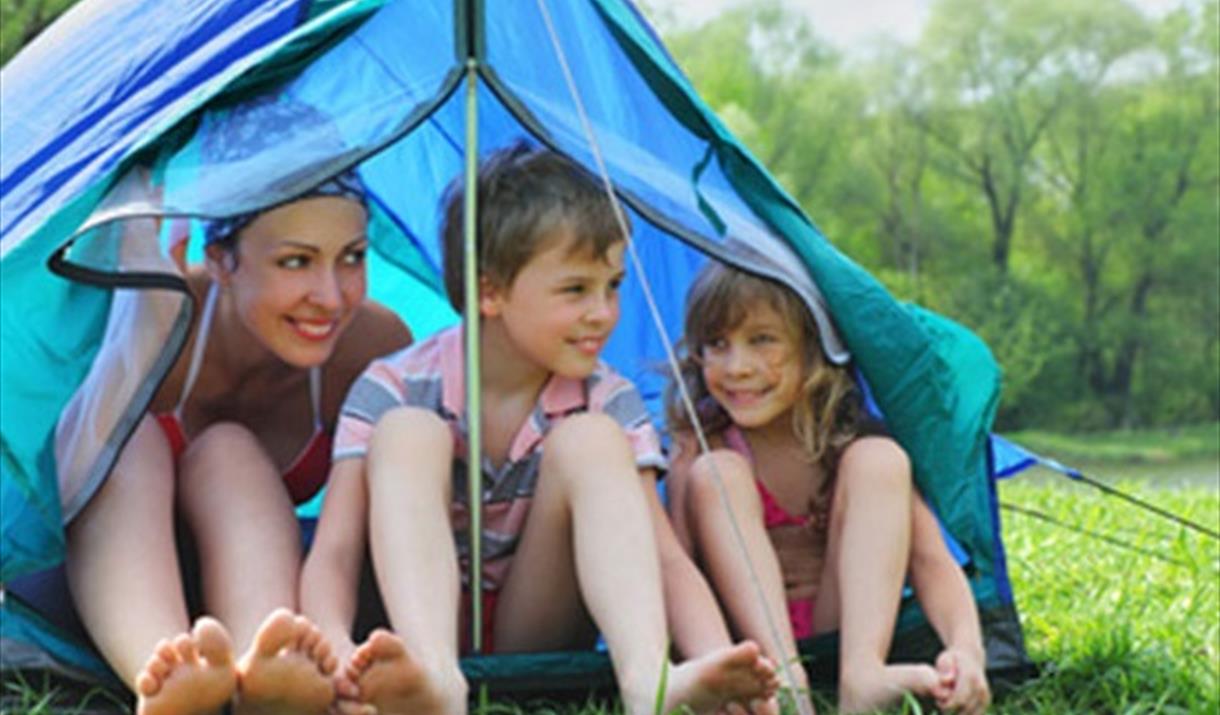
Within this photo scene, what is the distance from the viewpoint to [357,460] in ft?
6.54

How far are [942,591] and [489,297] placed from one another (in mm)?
617

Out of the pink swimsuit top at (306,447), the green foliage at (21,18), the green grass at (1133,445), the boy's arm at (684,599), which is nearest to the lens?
the boy's arm at (684,599)

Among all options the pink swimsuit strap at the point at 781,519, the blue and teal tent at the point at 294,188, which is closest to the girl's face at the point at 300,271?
the blue and teal tent at the point at 294,188

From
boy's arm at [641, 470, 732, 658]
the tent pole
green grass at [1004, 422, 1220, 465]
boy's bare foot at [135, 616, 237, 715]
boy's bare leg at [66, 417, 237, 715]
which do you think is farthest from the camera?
green grass at [1004, 422, 1220, 465]

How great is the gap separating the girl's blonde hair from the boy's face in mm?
200

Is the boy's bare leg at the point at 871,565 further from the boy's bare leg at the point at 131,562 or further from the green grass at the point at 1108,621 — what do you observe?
the boy's bare leg at the point at 131,562

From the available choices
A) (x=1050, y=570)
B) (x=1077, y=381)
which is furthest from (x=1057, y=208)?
(x=1050, y=570)

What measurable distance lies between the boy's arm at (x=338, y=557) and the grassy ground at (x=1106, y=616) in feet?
0.67

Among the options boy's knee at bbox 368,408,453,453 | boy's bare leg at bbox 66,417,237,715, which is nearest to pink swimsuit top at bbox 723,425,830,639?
boy's knee at bbox 368,408,453,453

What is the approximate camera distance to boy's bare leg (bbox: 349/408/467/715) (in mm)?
1678

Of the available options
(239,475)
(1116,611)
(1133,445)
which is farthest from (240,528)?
(1133,445)

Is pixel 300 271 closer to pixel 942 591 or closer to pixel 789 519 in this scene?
pixel 789 519

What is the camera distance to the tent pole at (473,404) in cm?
209

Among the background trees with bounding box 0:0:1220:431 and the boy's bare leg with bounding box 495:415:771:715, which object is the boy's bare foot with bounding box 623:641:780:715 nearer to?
the boy's bare leg with bounding box 495:415:771:715
